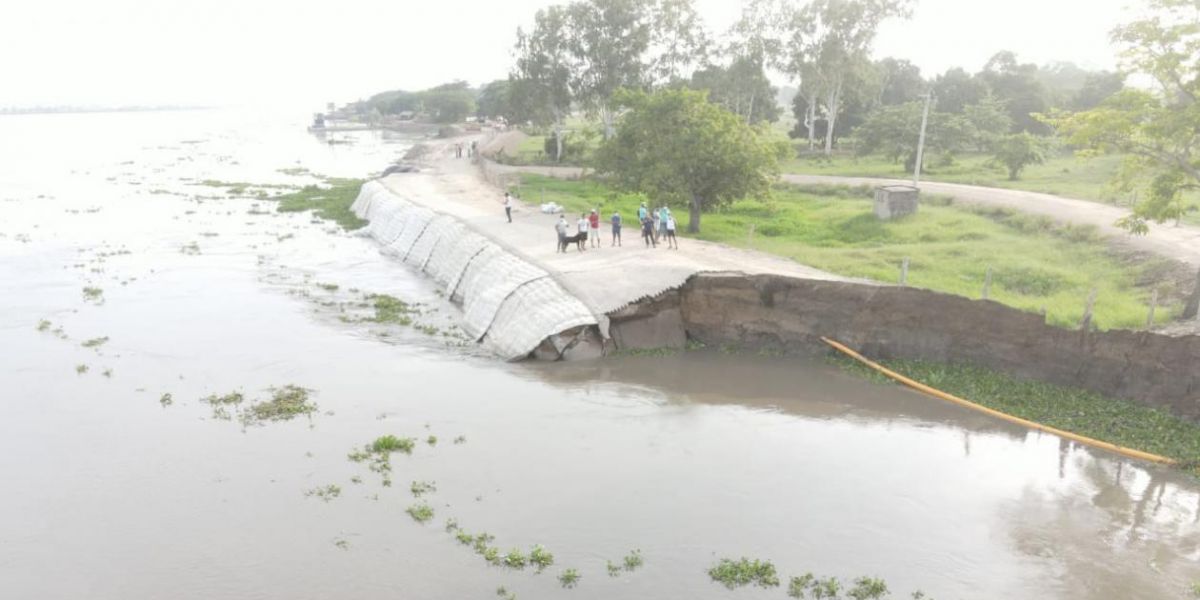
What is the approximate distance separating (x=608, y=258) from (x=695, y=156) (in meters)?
8.41

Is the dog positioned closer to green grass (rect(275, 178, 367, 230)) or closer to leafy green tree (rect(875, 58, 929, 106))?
green grass (rect(275, 178, 367, 230))

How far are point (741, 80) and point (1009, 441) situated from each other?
56956mm

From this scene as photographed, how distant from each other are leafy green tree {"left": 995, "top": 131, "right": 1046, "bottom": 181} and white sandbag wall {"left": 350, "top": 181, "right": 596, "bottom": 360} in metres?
33.9

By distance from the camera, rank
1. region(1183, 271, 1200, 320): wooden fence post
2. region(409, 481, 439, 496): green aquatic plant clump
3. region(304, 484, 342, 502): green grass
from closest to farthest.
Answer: region(304, 484, 342, 502): green grass
region(409, 481, 439, 496): green aquatic plant clump
region(1183, 271, 1200, 320): wooden fence post

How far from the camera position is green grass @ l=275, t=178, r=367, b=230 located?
45719 millimetres

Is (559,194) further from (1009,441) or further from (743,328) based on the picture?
(1009,441)

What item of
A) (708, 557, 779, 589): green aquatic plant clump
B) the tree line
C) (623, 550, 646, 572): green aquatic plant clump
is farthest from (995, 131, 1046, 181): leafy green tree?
(623, 550, 646, 572): green aquatic plant clump

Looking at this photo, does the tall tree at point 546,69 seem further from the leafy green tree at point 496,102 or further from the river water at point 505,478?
the river water at point 505,478

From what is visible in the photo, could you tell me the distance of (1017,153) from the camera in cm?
4538

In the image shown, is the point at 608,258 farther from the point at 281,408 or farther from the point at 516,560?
the point at 516,560

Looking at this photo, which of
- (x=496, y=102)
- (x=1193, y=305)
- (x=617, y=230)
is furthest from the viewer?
(x=496, y=102)

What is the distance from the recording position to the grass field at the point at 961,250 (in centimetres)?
2347

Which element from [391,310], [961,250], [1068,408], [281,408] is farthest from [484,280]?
[961,250]

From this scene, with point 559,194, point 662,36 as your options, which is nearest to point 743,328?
point 559,194
